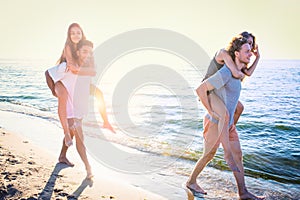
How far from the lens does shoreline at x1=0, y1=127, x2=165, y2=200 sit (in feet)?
11.5

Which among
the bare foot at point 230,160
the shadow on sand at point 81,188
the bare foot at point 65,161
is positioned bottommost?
the bare foot at point 65,161

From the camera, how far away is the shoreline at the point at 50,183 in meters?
3.50

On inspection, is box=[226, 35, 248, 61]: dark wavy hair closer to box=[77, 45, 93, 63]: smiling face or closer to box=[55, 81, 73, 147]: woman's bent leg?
box=[77, 45, 93, 63]: smiling face

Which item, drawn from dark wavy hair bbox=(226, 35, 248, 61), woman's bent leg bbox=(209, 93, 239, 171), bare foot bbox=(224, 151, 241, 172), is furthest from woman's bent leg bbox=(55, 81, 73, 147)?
dark wavy hair bbox=(226, 35, 248, 61)

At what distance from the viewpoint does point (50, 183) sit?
383 centimetres

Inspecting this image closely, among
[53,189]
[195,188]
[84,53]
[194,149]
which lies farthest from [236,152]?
[194,149]

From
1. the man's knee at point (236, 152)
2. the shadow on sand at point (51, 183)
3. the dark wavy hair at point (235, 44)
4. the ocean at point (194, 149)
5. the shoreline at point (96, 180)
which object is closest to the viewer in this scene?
the shadow on sand at point (51, 183)

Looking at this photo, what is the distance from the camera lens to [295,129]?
33.6ft

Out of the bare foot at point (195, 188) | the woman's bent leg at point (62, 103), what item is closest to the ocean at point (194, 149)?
the bare foot at point (195, 188)

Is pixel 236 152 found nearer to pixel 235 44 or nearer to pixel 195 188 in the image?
pixel 195 188

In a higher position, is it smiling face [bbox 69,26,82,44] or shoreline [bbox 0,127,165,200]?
smiling face [bbox 69,26,82,44]

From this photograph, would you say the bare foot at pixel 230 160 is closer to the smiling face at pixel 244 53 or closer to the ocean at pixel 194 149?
the ocean at pixel 194 149

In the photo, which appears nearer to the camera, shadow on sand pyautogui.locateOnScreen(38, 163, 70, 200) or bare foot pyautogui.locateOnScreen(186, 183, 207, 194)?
shadow on sand pyautogui.locateOnScreen(38, 163, 70, 200)

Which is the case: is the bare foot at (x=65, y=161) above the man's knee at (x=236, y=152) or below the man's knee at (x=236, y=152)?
below
